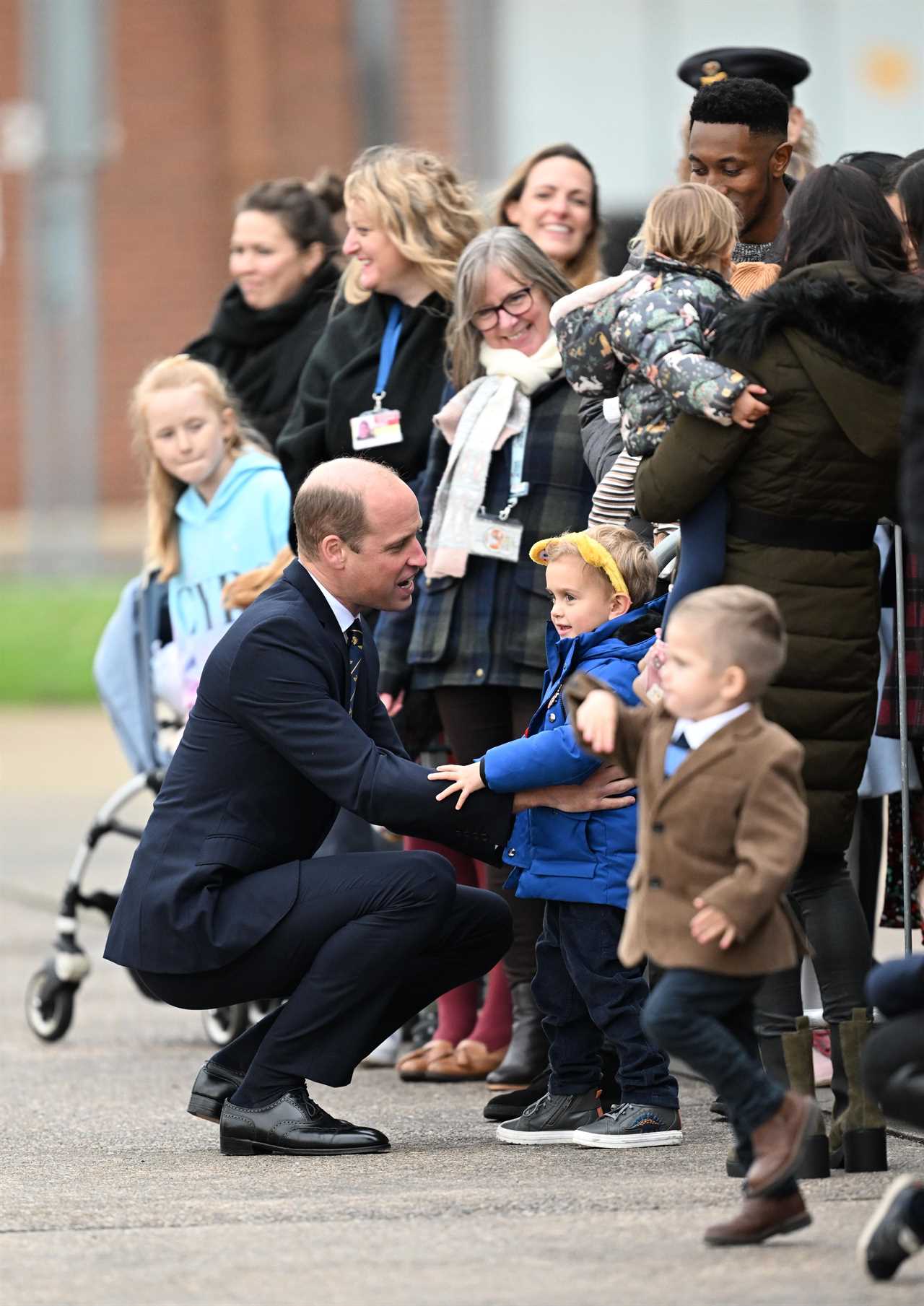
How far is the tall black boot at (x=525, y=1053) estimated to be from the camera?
6.13 meters

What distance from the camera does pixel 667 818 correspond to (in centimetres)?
423

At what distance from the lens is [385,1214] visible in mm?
4625

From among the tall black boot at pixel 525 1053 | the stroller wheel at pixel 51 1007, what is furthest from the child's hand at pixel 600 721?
the stroller wheel at pixel 51 1007

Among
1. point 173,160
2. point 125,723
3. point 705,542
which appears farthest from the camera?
point 173,160

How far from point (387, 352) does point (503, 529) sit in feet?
2.88

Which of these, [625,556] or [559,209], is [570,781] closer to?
[625,556]

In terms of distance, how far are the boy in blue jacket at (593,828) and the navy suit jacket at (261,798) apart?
0.36ft

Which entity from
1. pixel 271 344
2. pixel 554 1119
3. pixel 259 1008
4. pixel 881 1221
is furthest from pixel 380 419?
pixel 881 1221

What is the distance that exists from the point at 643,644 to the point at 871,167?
47.1 inches

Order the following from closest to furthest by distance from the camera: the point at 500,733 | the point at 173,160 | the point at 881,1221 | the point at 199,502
A: the point at 881,1221, the point at 500,733, the point at 199,502, the point at 173,160

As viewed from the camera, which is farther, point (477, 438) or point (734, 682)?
point (477, 438)

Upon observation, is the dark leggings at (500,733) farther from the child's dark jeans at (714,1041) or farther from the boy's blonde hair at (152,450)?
the child's dark jeans at (714,1041)

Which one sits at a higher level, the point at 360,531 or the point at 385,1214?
the point at 360,531

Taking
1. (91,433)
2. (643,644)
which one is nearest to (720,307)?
(643,644)
